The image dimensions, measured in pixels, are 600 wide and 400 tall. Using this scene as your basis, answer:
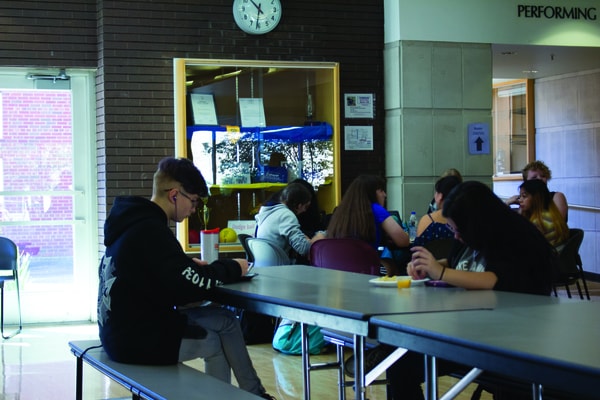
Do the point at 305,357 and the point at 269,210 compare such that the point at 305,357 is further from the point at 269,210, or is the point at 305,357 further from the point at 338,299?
the point at 269,210

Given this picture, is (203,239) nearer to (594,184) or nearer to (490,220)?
(490,220)

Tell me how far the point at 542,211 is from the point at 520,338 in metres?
5.47

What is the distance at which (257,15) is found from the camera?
28.1 ft

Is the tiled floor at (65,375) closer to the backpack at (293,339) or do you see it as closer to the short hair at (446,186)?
the backpack at (293,339)

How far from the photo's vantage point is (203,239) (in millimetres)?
4688

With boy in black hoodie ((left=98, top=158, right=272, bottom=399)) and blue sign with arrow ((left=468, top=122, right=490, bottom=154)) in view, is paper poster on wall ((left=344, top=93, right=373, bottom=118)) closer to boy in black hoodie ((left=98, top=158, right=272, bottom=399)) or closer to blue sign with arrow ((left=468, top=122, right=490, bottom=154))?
blue sign with arrow ((left=468, top=122, right=490, bottom=154))

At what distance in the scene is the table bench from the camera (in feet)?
10.9

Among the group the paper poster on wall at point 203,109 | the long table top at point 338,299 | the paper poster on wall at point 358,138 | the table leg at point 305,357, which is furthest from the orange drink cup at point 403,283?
the paper poster on wall at point 358,138

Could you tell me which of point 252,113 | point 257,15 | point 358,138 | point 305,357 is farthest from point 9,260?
point 305,357

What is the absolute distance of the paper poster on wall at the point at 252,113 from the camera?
8430mm

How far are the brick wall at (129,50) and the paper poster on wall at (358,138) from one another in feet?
3.39

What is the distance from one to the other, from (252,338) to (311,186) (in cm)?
156

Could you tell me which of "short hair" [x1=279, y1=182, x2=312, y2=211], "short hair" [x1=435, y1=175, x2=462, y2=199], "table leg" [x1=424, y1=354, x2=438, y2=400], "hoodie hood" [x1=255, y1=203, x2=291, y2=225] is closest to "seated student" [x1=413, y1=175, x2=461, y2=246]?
"short hair" [x1=435, y1=175, x2=462, y2=199]

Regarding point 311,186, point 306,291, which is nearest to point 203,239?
point 306,291
